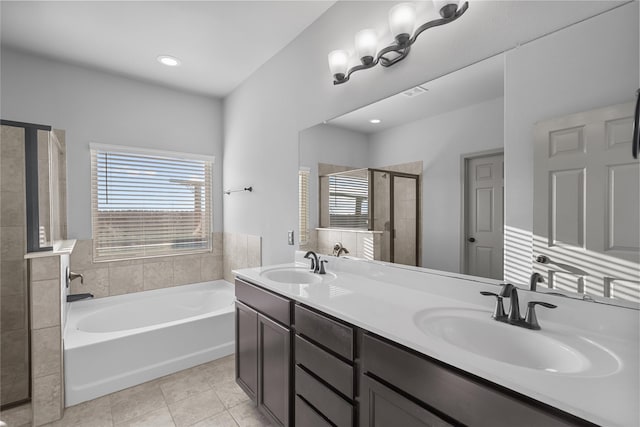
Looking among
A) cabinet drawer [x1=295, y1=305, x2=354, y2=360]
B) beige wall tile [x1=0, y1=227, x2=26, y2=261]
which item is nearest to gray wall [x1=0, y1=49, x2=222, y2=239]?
beige wall tile [x1=0, y1=227, x2=26, y2=261]

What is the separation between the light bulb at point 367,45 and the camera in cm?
168

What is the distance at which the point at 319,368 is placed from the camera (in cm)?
133

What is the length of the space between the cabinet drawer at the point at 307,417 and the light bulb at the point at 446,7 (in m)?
1.86

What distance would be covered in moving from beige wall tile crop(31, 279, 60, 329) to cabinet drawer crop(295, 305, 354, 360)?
1626mm

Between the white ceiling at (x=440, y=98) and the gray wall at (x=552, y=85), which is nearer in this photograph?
the gray wall at (x=552, y=85)

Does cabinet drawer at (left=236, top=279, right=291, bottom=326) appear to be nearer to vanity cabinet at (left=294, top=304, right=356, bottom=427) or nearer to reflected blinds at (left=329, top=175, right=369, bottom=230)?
vanity cabinet at (left=294, top=304, right=356, bottom=427)

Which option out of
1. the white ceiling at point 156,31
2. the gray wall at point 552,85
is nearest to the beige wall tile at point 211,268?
the white ceiling at point 156,31

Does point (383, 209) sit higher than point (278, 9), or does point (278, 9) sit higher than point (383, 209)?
point (278, 9)

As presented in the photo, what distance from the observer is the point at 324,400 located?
1.30 metres

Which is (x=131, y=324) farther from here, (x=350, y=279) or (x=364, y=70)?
(x=364, y=70)

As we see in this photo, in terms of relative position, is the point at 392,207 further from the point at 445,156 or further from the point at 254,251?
the point at 254,251

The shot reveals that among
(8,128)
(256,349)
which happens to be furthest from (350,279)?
(8,128)

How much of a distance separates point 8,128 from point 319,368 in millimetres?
2410

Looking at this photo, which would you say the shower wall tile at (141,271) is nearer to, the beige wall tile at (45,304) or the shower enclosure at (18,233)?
the shower enclosure at (18,233)
